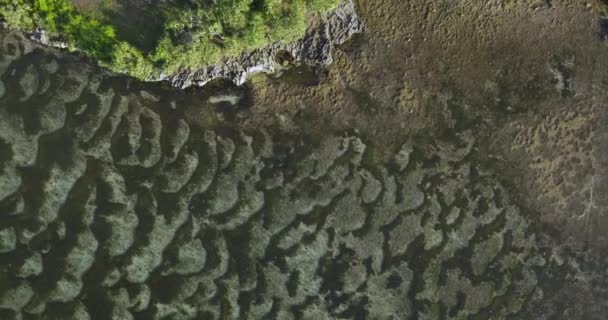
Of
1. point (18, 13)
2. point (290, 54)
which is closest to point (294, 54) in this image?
point (290, 54)

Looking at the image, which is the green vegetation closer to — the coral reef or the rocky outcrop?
the rocky outcrop

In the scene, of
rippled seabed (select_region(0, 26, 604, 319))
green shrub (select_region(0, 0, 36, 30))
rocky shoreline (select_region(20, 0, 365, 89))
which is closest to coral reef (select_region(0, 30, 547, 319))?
rippled seabed (select_region(0, 26, 604, 319))

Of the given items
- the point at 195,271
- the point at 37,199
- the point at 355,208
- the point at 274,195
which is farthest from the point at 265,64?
the point at 37,199

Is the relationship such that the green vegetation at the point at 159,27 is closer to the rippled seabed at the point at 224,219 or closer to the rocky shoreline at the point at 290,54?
the rocky shoreline at the point at 290,54

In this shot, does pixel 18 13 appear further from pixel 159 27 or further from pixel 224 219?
pixel 224 219

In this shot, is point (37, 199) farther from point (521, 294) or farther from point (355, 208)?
point (521, 294)
